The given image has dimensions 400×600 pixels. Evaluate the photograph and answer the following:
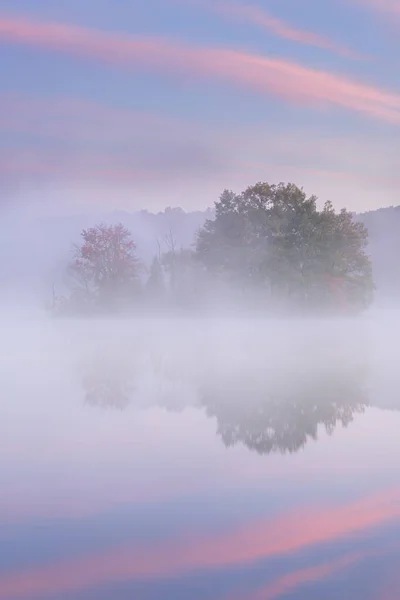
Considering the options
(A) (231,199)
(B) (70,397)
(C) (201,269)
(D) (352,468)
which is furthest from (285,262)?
(D) (352,468)

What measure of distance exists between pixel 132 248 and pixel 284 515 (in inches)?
1960

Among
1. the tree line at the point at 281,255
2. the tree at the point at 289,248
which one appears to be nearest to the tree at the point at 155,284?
the tree line at the point at 281,255

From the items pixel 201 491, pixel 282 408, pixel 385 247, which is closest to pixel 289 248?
pixel 282 408

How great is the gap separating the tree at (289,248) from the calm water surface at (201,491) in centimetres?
3179

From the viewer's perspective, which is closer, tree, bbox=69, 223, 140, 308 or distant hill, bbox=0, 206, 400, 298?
tree, bbox=69, 223, 140, 308

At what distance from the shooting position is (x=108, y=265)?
53531mm

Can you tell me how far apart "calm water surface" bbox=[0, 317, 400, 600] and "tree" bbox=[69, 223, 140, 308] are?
1561 inches

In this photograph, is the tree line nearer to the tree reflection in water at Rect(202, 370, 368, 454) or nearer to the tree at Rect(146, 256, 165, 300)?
the tree at Rect(146, 256, 165, 300)

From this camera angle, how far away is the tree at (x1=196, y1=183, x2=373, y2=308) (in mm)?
45000

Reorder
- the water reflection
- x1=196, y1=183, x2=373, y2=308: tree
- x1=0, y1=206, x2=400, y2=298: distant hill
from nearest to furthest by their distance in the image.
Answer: the water reflection → x1=196, y1=183, x2=373, y2=308: tree → x1=0, y1=206, x2=400, y2=298: distant hill

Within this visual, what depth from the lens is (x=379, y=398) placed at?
11344mm

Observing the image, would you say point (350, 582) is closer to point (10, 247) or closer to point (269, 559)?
point (269, 559)

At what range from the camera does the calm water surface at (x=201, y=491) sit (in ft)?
14.9

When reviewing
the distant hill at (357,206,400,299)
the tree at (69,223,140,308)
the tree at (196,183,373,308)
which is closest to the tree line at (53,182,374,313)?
the tree at (196,183,373,308)
